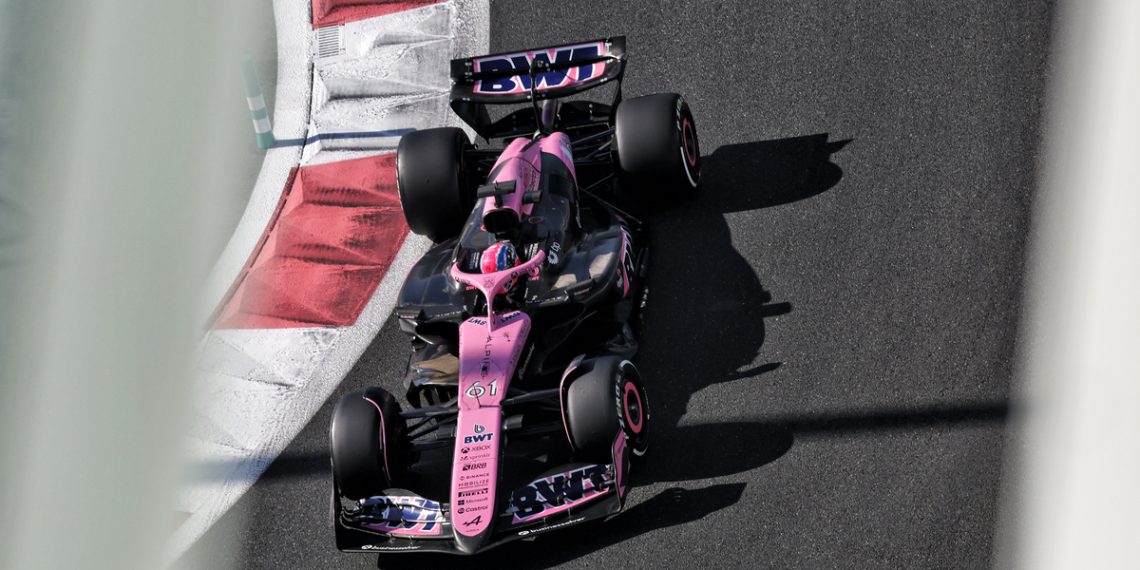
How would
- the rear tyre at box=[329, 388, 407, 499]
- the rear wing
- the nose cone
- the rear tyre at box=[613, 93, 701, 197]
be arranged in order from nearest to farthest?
the nose cone < the rear tyre at box=[329, 388, 407, 499] < the rear tyre at box=[613, 93, 701, 197] < the rear wing

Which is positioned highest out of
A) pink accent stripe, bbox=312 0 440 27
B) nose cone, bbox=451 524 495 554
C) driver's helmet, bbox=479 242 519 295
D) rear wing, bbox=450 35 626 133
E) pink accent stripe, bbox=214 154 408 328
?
pink accent stripe, bbox=312 0 440 27

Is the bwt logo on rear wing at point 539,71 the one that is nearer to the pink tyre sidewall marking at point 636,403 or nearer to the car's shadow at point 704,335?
the car's shadow at point 704,335

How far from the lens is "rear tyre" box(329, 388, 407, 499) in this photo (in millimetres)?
7070

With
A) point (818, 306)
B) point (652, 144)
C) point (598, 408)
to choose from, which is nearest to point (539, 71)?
point (652, 144)

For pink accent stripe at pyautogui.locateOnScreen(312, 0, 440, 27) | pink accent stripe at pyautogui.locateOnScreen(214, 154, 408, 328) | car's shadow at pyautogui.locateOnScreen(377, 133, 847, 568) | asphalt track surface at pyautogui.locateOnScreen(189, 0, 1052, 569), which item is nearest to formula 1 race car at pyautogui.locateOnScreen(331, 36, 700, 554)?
car's shadow at pyautogui.locateOnScreen(377, 133, 847, 568)

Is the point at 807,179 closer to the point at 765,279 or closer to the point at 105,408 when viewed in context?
the point at 765,279

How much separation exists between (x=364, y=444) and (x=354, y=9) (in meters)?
5.22

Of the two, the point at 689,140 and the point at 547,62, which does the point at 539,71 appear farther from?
the point at 689,140

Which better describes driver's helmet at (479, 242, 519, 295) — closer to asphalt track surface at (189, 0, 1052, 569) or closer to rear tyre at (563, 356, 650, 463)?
rear tyre at (563, 356, 650, 463)

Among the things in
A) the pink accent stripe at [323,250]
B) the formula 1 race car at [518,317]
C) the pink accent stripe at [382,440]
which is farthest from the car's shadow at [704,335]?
the pink accent stripe at [323,250]

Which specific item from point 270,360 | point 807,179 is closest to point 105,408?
point 270,360

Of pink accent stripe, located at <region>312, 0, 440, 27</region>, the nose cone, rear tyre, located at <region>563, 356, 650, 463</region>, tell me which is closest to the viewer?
the nose cone

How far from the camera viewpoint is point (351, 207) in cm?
968

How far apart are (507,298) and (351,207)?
252 cm
